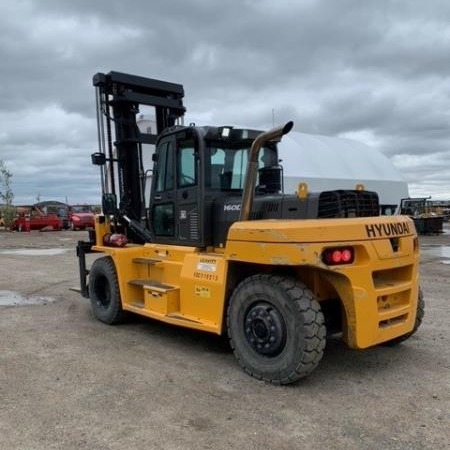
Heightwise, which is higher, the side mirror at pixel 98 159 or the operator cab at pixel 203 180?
the side mirror at pixel 98 159

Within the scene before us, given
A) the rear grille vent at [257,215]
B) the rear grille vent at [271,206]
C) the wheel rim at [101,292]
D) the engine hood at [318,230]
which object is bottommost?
the wheel rim at [101,292]

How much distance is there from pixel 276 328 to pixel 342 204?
132 cm

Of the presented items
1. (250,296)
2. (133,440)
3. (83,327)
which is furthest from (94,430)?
(83,327)

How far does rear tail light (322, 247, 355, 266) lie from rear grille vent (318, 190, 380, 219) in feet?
1.66

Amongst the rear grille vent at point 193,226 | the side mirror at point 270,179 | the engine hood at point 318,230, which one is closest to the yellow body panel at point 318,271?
the engine hood at point 318,230

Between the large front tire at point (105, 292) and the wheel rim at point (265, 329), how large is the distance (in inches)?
98.7

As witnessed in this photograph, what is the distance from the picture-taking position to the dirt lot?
11.6 ft

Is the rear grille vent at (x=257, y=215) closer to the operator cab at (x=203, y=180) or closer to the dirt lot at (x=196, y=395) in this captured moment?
the operator cab at (x=203, y=180)

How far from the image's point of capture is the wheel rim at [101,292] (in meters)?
7.13

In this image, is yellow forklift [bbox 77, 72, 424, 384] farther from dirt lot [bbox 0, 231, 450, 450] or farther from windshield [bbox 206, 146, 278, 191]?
dirt lot [bbox 0, 231, 450, 450]

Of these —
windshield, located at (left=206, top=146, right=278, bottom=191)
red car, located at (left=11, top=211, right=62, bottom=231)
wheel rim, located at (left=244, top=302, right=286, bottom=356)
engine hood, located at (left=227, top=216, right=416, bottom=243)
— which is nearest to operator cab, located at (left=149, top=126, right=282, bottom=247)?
windshield, located at (left=206, top=146, right=278, bottom=191)

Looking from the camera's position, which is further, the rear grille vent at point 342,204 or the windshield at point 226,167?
the windshield at point 226,167

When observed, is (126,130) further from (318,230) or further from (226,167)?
(318,230)

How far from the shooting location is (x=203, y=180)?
5707 millimetres
